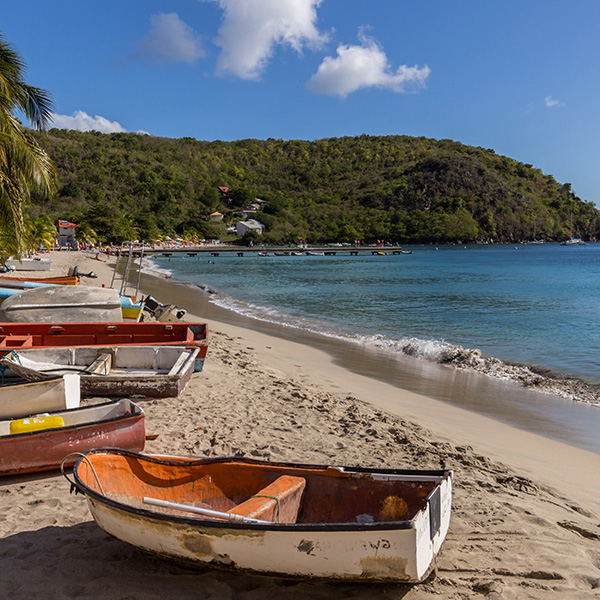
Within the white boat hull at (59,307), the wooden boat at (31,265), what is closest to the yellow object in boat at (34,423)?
the white boat hull at (59,307)

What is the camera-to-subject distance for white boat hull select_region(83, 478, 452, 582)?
3164mm

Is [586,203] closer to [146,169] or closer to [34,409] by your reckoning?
[146,169]

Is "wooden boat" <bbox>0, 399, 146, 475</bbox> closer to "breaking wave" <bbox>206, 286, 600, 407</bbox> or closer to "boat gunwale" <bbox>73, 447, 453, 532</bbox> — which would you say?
"boat gunwale" <bbox>73, 447, 453, 532</bbox>

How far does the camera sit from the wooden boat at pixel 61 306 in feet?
35.3

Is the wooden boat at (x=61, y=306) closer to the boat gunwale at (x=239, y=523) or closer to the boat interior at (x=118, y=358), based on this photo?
the boat interior at (x=118, y=358)

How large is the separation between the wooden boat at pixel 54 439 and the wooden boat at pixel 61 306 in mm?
5919

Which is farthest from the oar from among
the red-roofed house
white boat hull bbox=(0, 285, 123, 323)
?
the red-roofed house

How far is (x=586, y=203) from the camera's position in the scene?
570ft

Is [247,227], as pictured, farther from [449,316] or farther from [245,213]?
[449,316]

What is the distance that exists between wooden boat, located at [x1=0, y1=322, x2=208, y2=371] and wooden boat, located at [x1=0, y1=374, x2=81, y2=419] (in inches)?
119

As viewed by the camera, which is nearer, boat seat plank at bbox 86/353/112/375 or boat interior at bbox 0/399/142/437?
boat interior at bbox 0/399/142/437

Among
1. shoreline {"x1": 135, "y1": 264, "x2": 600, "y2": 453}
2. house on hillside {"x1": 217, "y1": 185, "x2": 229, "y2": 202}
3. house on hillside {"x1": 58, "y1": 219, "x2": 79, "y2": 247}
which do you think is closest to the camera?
shoreline {"x1": 135, "y1": 264, "x2": 600, "y2": 453}

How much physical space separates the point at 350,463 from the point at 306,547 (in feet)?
8.33

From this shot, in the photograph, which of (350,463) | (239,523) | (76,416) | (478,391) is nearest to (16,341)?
(76,416)
